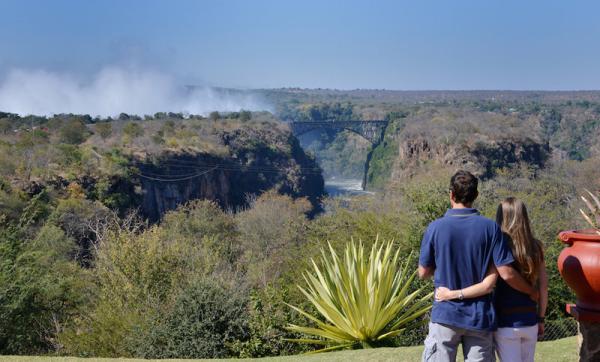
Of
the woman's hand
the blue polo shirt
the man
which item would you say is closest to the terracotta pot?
the man

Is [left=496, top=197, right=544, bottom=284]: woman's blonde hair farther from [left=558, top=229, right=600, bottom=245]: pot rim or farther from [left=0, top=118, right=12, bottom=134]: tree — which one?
[left=0, top=118, right=12, bottom=134]: tree

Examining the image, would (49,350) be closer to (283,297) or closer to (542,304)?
(283,297)

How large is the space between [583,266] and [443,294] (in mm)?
1343

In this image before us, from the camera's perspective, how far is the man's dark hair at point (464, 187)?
527 centimetres

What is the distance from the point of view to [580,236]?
5875mm

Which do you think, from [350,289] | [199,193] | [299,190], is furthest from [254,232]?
[299,190]

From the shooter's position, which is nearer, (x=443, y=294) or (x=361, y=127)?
(x=443, y=294)

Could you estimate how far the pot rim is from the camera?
580 centimetres

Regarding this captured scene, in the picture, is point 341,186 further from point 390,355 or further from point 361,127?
point 390,355

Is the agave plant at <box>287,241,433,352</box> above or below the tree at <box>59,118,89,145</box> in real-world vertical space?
above

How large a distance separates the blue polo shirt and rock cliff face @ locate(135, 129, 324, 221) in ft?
196

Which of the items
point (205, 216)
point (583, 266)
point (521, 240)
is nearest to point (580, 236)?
point (583, 266)

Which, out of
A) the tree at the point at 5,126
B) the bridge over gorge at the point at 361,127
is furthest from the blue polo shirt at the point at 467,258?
the bridge over gorge at the point at 361,127

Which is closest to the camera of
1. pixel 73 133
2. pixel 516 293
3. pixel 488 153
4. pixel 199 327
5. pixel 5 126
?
pixel 516 293
